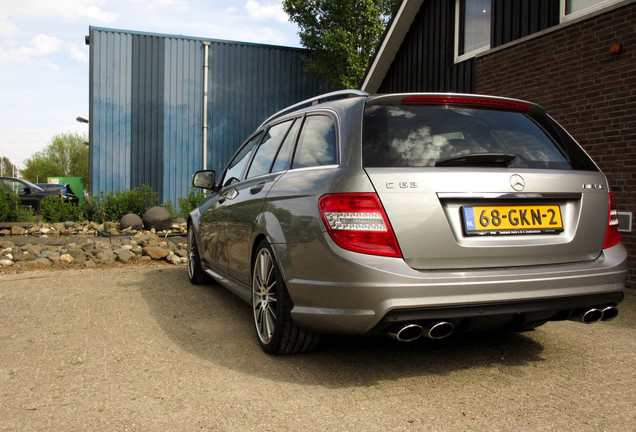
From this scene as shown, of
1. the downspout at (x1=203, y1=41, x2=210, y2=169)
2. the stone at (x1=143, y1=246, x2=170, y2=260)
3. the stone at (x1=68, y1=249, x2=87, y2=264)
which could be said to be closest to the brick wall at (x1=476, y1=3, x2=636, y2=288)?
the stone at (x1=143, y1=246, x2=170, y2=260)

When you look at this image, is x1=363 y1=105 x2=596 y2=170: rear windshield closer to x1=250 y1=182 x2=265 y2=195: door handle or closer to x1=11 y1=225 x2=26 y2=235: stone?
x1=250 y1=182 x2=265 y2=195: door handle

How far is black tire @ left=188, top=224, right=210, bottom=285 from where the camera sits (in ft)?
20.2

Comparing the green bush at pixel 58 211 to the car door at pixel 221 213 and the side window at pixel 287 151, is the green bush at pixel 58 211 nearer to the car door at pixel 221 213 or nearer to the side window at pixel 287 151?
the car door at pixel 221 213

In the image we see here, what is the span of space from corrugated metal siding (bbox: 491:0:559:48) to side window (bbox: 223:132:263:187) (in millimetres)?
5117

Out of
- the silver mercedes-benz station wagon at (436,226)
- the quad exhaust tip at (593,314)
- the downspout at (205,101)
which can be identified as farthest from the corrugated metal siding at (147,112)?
the quad exhaust tip at (593,314)

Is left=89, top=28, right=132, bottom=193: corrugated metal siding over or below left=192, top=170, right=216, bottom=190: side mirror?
over

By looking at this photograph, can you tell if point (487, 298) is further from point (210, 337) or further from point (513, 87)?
point (513, 87)

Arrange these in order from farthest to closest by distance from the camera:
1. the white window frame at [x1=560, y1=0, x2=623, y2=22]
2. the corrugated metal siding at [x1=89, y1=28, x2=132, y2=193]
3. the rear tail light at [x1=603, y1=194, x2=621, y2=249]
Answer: the corrugated metal siding at [x1=89, y1=28, x2=132, y2=193]
the white window frame at [x1=560, y1=0, x2=623, y2=22]
the rear tail light at [x1=603, y1=194, x2=621, y2=249]

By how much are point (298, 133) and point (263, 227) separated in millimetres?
733

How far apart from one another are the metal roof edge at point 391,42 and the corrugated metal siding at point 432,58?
118 millimetres

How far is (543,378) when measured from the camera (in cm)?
312

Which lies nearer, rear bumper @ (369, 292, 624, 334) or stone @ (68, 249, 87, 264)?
rear bumper @ (369, 292, 624, 334)

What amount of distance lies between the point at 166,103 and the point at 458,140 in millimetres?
17481

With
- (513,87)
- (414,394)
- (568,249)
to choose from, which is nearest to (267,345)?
(414,394)
